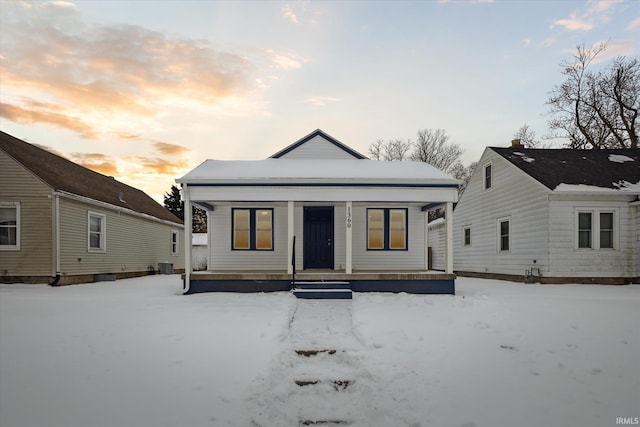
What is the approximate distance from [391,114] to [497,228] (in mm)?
33076

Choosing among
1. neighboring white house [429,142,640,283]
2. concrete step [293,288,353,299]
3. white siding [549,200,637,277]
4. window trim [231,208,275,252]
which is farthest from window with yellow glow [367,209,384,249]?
white siding [549,200,637,277]

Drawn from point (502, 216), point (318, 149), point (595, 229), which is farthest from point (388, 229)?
point (595, 229)

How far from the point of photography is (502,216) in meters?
16.8

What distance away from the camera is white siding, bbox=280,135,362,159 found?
15.6 metres

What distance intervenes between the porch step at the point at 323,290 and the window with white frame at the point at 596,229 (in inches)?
371

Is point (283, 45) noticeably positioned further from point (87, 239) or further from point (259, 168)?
point (87, 239)

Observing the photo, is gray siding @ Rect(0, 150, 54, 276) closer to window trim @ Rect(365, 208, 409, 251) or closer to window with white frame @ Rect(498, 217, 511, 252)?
window trim @ Rect(365, 208, 409, 251)

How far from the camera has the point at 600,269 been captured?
46.1 feet

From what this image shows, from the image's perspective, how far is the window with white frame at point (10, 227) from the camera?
1361cm

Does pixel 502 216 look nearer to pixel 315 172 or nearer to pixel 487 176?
pixel 487 176

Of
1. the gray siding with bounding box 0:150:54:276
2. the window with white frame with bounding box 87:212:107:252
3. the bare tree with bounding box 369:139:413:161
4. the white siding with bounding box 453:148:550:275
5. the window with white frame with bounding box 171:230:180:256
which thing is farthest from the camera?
the bare tree with bounding box 369:139:413:161

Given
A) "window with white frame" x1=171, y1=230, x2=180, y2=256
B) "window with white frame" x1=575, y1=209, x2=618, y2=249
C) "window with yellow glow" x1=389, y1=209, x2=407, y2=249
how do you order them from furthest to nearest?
"window with white frame" x1=171, y1=230, x2=180, y2=256 < "window with yellow glow" x1=389, y1=209, x2=407, y2=249 < "window with white frame" x1=575, y1=209, x2=618, y2=249

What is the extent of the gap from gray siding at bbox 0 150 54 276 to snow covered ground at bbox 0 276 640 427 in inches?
211

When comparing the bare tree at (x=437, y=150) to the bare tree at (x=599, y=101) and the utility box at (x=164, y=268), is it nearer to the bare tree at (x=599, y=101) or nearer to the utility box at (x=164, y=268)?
the bare tree at (x=599, y=101)
